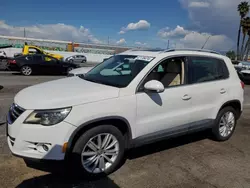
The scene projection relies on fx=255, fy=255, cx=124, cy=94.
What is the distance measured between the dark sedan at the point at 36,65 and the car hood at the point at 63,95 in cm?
1366

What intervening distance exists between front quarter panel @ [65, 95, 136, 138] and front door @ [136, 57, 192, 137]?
122mm

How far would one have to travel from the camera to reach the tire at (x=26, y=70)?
16334 mm

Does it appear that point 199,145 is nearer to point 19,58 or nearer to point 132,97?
point 132,97

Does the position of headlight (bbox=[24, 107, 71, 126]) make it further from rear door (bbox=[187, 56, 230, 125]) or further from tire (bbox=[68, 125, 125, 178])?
rear door (bbox=[187, 56, 230, 125])

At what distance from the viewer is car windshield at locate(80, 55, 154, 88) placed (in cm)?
384

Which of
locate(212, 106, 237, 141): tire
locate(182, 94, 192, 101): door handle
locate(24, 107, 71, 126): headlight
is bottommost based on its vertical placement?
locate(212, 106, 237, 141): tire

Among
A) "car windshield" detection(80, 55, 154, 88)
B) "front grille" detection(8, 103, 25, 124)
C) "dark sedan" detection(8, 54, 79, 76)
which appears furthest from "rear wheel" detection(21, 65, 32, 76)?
"front grille" detection(8, 103, 25, 124)

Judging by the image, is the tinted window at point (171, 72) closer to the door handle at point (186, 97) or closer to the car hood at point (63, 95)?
the door handle at point (186, 97)

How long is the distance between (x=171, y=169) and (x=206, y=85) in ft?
5.37

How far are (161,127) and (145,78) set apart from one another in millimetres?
818

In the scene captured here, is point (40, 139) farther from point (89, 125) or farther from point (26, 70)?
point (26, 70)

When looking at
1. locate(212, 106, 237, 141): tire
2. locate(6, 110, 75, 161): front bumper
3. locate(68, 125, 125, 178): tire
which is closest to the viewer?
locate(6, 110, 75, 161): front bumper

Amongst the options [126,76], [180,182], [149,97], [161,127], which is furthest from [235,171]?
[126,76]

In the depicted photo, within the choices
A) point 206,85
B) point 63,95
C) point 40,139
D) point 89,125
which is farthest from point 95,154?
point 206,85
